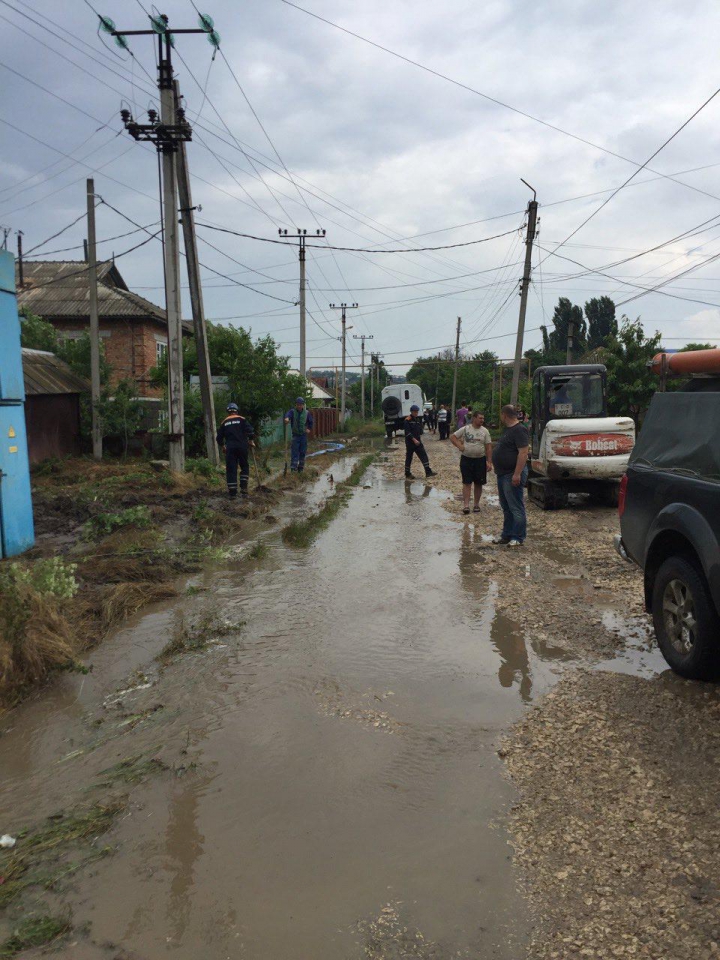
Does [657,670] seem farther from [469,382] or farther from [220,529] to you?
[469,382]

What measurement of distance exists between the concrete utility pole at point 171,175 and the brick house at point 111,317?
1538 cm

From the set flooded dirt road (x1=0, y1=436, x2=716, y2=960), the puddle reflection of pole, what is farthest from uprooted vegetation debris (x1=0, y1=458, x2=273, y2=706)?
the puddle reflection of pole

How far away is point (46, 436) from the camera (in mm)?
19969

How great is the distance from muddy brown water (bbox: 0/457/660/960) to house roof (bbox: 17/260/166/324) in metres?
26.3

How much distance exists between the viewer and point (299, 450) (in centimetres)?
2072

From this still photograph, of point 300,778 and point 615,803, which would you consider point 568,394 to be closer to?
point 615,803

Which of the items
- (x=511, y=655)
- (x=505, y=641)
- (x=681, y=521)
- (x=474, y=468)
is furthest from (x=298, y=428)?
(x=681, y=521)

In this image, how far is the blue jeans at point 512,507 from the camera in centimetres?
1003

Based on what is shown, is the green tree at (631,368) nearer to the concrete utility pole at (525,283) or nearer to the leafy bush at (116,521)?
the concrete utility pole at (525,283)

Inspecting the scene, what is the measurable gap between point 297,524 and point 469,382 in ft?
219

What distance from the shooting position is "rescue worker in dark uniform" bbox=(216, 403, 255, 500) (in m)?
14.1

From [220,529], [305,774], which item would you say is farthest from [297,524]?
[305,774]

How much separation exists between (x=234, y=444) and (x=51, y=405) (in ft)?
28.3

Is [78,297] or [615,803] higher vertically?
[78,297]
